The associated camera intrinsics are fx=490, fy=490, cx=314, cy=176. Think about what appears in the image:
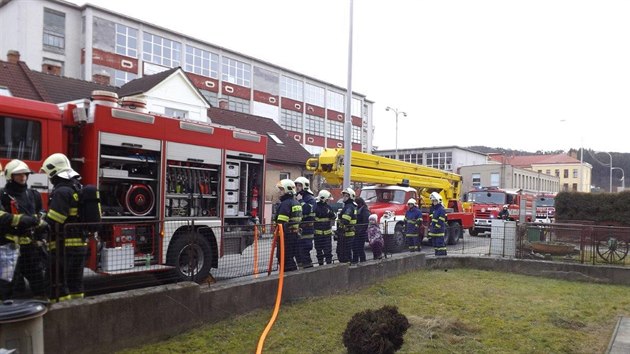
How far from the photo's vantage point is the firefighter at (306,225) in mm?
8258

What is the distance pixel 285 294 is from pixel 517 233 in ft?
25.1

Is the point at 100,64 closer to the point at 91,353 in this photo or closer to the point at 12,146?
the point at 12,146

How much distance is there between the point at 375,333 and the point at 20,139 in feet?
17.8

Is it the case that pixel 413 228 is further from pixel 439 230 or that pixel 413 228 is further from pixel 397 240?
pixel 397 240

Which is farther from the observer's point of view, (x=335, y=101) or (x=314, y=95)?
(x=335, y=101)

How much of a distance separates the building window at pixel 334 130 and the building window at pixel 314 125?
1.58 meters

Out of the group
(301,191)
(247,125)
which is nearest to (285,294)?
(301,191)

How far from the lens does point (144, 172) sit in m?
7.88

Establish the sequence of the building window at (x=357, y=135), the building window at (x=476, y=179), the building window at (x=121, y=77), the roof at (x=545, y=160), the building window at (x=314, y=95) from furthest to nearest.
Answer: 1. the roof at (x=545, y=160)
2. the building window at (x=476, y=179)
3. the building window at (x=357, y=135)
4. the building window at (x=314, y=95)
5. the building window at (x=121, y=77)

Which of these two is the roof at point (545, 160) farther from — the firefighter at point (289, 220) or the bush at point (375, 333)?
the bush at point (375, 333)

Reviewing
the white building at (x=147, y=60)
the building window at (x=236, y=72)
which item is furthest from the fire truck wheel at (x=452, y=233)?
the building window at (x=236, y=72)

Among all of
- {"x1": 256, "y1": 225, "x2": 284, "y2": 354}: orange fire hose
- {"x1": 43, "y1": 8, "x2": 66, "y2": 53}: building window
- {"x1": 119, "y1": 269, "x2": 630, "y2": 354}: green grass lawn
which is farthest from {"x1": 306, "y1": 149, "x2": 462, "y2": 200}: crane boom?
{"x1": 43, "y1": 8, "x2": 66, "y2": 53}: building window

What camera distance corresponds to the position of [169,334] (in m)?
5.46

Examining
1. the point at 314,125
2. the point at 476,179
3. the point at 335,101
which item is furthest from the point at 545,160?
the point at 314,125
